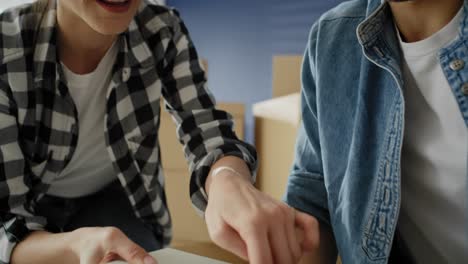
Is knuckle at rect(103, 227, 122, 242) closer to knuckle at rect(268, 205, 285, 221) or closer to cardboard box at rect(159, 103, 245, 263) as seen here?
knuckle at rect(268, 205, 285, 221)

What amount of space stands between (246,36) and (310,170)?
2033 mm

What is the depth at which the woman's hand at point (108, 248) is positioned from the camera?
0.49m

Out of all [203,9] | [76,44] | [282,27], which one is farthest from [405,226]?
[203,9]

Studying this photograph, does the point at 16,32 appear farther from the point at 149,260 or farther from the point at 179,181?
the point at 179,181

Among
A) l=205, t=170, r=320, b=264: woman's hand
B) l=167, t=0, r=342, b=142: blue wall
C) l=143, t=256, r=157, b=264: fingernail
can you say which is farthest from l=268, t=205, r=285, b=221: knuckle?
l=167, t=0, r=342, b=142: blue wall

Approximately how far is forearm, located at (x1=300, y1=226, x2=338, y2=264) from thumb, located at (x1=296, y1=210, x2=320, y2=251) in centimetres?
19

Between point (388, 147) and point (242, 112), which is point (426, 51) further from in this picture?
point (242, 112)

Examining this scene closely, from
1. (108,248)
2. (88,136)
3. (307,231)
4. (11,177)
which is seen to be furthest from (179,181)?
(307,231)

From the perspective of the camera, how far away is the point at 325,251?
26.2 inches

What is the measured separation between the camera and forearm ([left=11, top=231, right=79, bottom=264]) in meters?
0.66

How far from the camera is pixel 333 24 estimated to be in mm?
630

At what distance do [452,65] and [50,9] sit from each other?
0.67 m

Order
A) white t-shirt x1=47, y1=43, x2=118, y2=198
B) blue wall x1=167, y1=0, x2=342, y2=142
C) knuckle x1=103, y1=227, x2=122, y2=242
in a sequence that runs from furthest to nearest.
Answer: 1. blue wall x1=167, y1=0, x2=342, y2=142
2. white t-shirt x1=47, y1=43, x2=118, y2=198
3. knuckle x1=103, y1=227, x2=122, y2=242

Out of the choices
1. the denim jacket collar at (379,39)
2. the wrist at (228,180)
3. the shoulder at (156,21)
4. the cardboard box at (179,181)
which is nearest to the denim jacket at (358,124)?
the denim jacket collar at (379,39)
